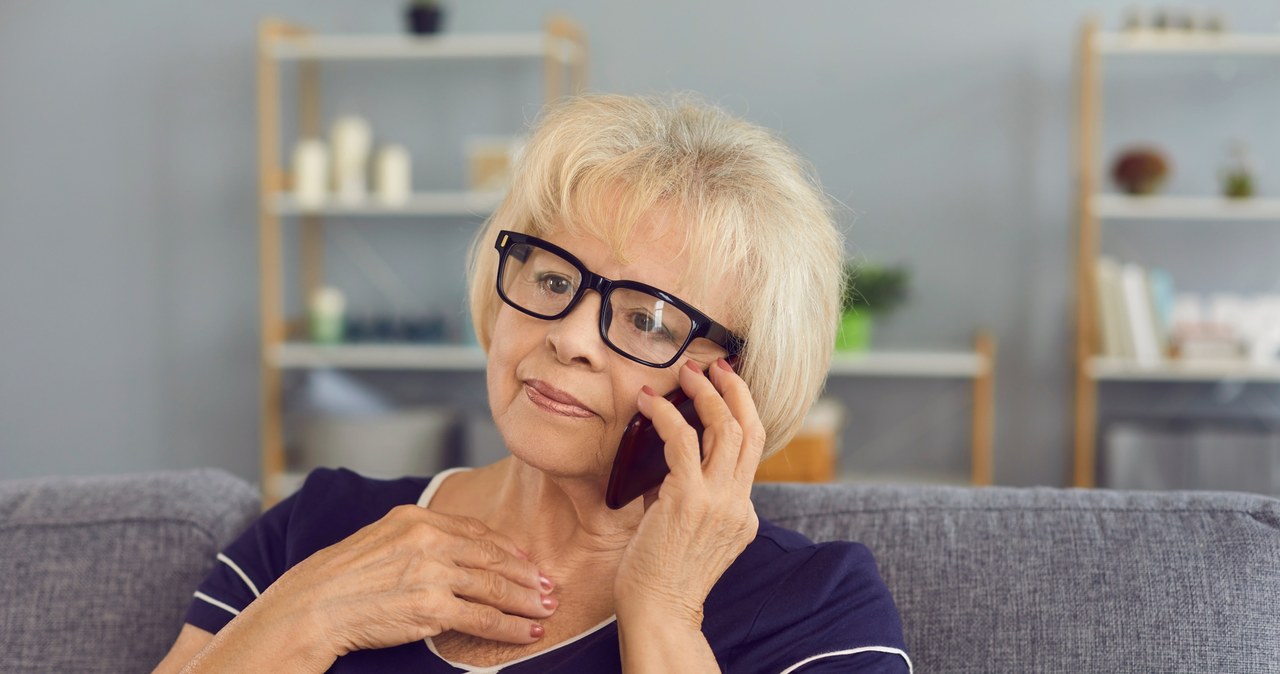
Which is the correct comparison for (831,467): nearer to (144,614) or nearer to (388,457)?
(388,457)

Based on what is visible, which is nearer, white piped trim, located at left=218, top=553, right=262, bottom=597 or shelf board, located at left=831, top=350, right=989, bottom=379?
white piped trim, located at left=218, top=553, right=262, bottom=597

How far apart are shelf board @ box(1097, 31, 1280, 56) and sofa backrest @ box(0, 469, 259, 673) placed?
294 centimetres

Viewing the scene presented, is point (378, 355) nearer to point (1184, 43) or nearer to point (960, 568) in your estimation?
point (1184, 43)

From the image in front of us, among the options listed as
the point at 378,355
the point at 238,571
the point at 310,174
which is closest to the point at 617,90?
the point at 310,174

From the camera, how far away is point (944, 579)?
121cm

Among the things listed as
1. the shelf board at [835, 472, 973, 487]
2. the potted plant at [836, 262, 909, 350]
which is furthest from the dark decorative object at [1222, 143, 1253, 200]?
the shelf board at [835, 472, 973, 487]

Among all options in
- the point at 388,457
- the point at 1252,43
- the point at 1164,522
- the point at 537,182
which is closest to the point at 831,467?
the point at 388,457

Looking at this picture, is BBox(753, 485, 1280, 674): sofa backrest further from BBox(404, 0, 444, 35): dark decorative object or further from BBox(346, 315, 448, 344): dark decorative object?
BBox(404, 0, 444, 35): dark decorative object

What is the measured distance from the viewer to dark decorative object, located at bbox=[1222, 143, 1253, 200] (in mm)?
3400

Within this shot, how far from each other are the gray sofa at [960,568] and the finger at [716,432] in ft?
1.01

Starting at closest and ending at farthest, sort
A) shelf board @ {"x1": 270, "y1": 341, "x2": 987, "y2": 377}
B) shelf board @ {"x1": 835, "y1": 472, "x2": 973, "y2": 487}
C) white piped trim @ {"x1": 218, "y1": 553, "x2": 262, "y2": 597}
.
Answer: white piped trim @ {"x1": 218, "y1": 553, "x2": 262, "y2": 597}
shelf board @ {"x1": 270, "y1": 341, "x2": 987, "y2": 377}
shelf board @ {"x1": 835, "y1": 472, "x2": 973, "y2": 487}

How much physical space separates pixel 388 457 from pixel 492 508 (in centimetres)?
245

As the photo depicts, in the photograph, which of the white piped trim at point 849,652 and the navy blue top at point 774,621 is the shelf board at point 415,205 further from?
the white piped trim at point 849,652

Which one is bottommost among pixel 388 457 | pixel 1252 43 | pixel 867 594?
pixel 388 457
